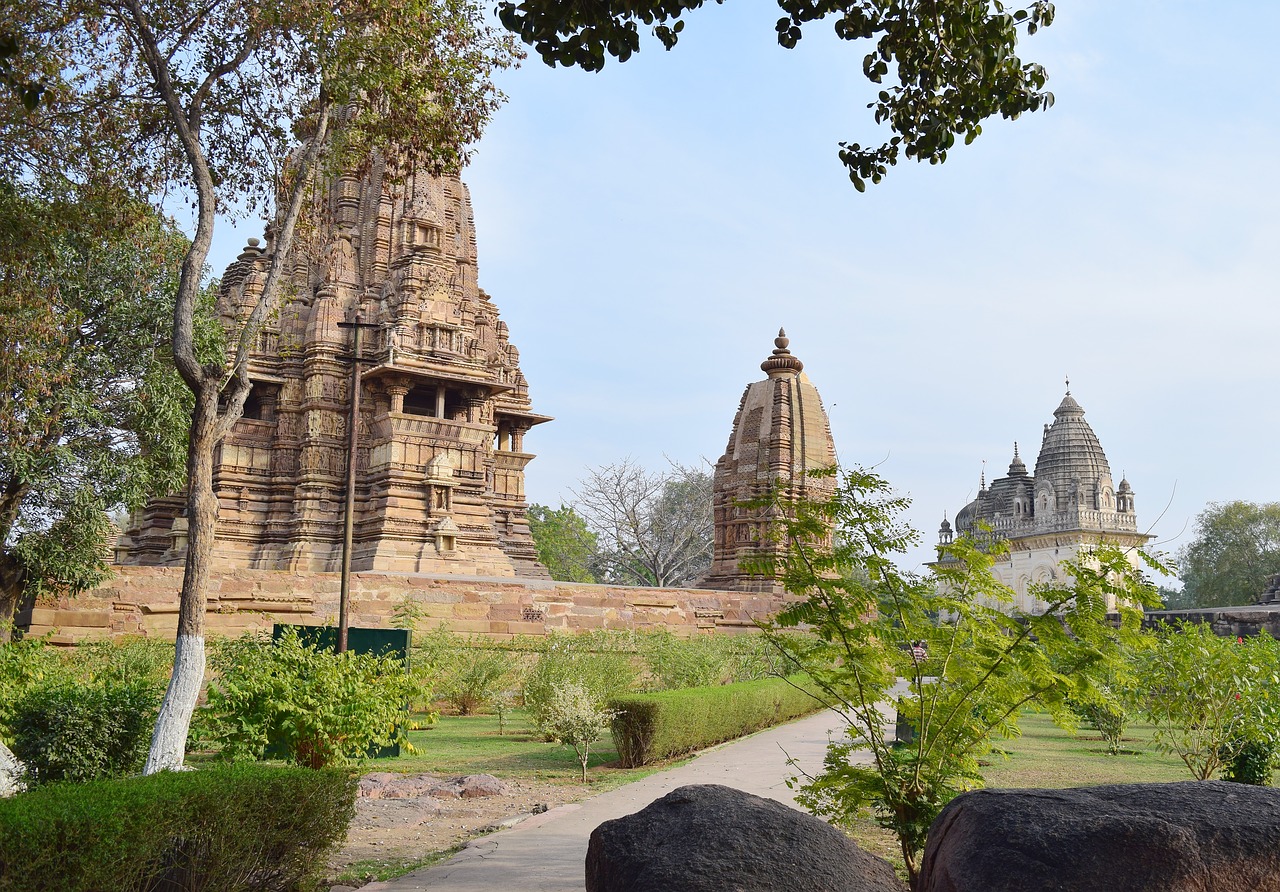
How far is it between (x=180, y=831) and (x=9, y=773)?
12.5 ft

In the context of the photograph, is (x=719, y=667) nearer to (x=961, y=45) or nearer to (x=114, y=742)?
(x=114, y=742)

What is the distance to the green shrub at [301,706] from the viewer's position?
28.6 ft

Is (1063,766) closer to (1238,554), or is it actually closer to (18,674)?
(18,674)

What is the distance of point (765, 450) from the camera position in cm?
2611

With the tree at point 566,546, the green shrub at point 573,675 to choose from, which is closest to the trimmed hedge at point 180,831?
the green shrub at point 573,675

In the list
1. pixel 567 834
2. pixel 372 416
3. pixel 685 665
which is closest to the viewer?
pixel 567 834

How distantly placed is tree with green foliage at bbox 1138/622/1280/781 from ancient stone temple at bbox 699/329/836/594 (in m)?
15.3

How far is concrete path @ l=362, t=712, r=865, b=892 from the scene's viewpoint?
592cm

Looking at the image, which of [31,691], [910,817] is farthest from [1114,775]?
[31,691]

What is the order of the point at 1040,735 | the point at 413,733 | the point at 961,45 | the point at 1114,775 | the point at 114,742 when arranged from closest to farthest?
the point at 961,45 < the point at 114,742 < the point at 1114,775 < the point at 413,733 < the point at 1040,735

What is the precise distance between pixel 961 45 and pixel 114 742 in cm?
778

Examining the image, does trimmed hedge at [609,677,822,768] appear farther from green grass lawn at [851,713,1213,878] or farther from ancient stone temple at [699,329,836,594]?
ancient stone temple at [699,329,836,594]

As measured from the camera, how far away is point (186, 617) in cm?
874

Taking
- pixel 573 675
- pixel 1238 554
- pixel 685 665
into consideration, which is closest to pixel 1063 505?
pixel 1238 554
